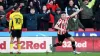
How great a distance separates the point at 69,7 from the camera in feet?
58.9

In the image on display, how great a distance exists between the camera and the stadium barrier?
1702 centimetres

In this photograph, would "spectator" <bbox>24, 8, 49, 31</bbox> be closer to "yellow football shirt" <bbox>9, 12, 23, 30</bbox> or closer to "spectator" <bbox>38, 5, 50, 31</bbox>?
"spectator" <bbox>38, 5, 50, 31</bbox>

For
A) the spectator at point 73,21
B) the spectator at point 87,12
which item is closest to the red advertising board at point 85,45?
the spectator at point 73,21

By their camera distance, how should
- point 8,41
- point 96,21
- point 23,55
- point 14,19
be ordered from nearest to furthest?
point 23,55 < point 14,19 < point 8,41 < point 96,21

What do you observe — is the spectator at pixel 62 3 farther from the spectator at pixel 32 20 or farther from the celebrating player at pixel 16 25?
the celebrating player at pixel 16 25

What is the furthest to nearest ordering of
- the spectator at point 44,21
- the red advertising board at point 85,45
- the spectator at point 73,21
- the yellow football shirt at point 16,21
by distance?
the spectator at point 44,21 < the spectator at point 73,21 < the red advertising board at point 85,45 < the yellow football shirt at point 16,21

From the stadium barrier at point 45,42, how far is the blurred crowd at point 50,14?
0.75 m

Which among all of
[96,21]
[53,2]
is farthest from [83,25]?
[53,2]

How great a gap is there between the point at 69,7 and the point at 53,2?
0.98 metres

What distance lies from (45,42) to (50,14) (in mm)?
1738

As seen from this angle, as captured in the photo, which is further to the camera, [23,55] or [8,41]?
[8,41]

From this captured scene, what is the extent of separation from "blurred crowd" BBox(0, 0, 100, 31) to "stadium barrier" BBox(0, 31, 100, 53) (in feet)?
2.45

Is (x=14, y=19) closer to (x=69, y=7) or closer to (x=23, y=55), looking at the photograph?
(x=23, y=55)

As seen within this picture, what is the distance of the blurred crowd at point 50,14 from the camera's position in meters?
17.8
